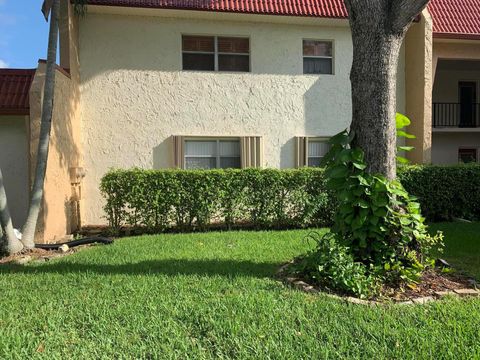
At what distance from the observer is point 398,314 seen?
3967mm

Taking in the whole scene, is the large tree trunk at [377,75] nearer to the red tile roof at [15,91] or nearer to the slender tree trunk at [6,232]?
the slender tree trunk at [6,232]

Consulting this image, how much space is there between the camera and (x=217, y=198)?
9.38 metres

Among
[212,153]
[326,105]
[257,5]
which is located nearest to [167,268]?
[212,153]

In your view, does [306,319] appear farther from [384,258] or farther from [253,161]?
[253,161]

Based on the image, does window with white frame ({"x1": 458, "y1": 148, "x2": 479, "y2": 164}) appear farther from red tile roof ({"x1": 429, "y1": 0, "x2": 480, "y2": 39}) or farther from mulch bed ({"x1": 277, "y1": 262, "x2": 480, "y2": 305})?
mulch bed ({"x1": 277, "y1": 262, "x2": 480, "y2": 305})

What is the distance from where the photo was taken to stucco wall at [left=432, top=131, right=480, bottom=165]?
15664 millimetres

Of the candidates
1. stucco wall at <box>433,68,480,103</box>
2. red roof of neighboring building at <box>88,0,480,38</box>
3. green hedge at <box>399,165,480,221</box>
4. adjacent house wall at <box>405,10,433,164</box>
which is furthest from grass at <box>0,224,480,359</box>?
stucco wall at <box>433,68,480,103</box>

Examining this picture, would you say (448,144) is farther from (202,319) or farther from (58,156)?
(202,319)

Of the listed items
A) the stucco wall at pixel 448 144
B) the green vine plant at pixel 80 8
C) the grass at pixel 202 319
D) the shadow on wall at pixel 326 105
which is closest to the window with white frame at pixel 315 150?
the shadow on wall at pixel 326 105

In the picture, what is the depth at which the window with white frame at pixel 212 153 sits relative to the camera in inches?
440

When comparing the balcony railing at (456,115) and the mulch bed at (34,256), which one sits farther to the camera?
the balcony railing at (456,115)

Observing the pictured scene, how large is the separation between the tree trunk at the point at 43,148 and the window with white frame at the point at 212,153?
419 cm

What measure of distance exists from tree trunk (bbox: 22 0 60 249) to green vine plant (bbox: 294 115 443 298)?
16.4ft

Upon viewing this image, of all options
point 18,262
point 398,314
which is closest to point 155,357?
point 398,314
